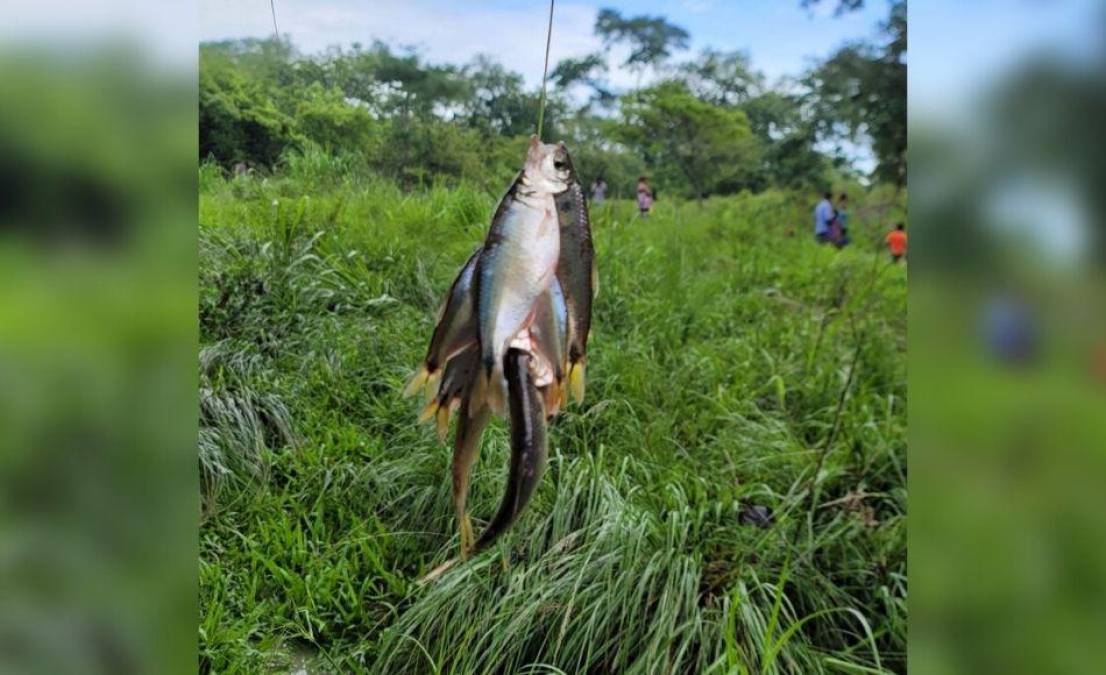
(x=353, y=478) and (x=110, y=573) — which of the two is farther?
(x=353, y=478)

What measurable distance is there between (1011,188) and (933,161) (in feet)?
0.36

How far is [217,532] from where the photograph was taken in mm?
1902

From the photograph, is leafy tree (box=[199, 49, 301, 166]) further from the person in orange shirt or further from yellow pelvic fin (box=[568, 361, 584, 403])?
the person in orange shirt

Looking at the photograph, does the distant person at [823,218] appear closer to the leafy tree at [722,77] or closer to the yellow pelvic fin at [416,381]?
the leafy tree at [722,77]

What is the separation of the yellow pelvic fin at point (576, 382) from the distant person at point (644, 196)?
1.16ft

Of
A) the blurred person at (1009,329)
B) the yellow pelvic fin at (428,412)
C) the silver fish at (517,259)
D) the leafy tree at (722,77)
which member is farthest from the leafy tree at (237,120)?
the blurred person at (1009,329)

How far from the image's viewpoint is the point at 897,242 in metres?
1.68

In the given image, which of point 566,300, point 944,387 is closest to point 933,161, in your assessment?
point 944,387

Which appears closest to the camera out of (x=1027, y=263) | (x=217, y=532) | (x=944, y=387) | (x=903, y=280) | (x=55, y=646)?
(x=1027, y=263)

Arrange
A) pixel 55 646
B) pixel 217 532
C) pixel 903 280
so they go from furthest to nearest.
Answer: pixel 217 532, pixel 903 280, pixel 55 646

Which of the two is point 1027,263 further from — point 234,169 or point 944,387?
point 234,169

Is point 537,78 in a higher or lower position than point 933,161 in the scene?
higher

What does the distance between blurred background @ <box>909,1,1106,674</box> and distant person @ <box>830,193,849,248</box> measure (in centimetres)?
56

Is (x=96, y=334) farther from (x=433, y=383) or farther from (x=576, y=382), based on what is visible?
(x=576, y=382)
